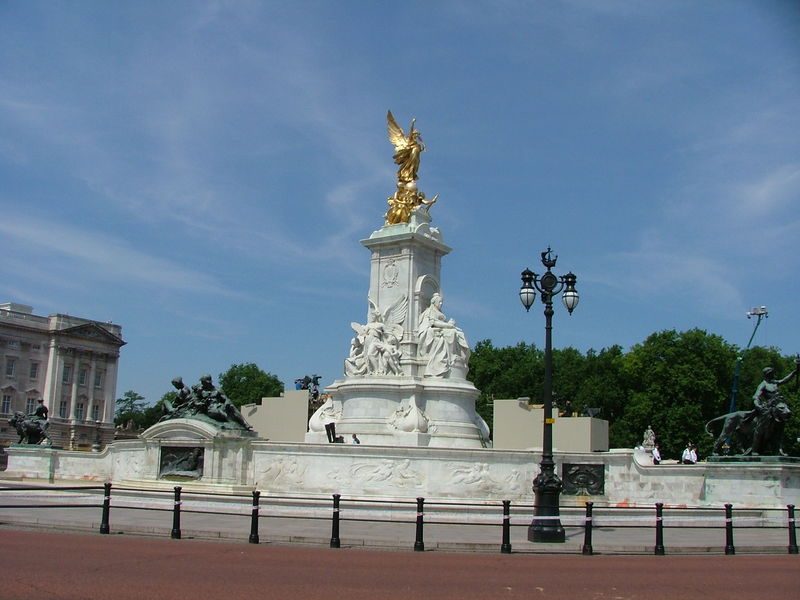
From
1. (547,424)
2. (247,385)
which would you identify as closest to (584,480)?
(547,424)

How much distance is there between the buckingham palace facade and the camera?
101375mm

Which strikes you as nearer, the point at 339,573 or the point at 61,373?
the point at 339,573

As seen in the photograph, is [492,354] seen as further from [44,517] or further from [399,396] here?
[44,517]

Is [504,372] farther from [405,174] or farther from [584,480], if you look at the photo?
[584,480]

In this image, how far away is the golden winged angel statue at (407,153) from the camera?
39.3 m

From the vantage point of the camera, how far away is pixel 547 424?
63.6 ft

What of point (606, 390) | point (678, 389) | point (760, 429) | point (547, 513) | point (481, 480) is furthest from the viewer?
point (606, 390)

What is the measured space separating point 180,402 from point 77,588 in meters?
20.7

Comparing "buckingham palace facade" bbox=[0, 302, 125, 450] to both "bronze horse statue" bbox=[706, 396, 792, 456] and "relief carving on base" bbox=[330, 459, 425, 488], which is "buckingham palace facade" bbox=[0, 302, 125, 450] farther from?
"bronze horse statue" bbox=[706, 396, 792, 456]

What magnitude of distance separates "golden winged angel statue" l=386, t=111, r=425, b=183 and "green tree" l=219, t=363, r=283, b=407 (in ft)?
197

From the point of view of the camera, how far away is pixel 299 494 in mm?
27750

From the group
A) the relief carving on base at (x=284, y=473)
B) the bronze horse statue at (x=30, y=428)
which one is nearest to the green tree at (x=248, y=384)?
the bronze horse statue at (x=30, y=428)

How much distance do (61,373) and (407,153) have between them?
8077cm

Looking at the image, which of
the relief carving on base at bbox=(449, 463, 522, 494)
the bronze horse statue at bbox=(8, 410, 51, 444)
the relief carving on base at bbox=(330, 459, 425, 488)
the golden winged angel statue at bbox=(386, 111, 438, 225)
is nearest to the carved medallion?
the relief carving on base at bbox=(449, 463, 522, 494)
